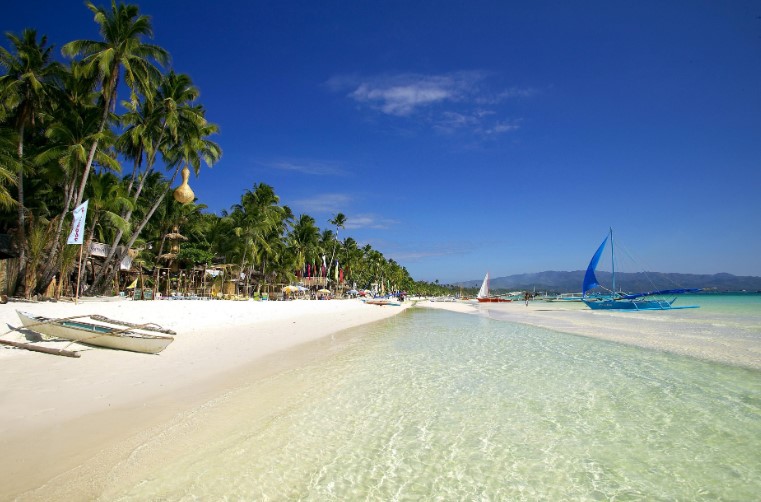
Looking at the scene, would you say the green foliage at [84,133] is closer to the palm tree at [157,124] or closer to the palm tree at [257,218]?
the palm tree at [157,124]

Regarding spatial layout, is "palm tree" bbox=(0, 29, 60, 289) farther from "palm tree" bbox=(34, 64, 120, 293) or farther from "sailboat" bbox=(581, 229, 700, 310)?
Answer: "sailboat" bbox=(581, 229, 700, 310)

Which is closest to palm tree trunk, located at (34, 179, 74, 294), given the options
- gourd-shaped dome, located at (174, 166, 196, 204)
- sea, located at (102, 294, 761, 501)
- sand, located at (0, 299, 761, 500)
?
sand, located at (0, 299, 761, 500)

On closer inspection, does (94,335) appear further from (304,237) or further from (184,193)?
(304,237)

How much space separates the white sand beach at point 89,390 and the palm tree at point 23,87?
27.4 ft

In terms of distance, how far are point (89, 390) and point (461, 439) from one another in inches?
236

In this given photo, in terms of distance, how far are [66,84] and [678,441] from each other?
26587 mm

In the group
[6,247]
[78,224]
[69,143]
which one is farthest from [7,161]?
[6,247]

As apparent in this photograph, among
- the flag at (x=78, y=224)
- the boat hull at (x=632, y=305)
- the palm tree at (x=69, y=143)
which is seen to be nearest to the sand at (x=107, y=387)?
the flag at (x=78, y=224)

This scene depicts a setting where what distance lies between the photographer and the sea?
4.25 meters

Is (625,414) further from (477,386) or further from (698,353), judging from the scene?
(698,353)

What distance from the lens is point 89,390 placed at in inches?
263

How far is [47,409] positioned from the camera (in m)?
5.68

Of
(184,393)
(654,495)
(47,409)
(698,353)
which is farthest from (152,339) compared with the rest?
(698,353)

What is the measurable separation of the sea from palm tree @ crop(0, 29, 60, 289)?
17.3m
